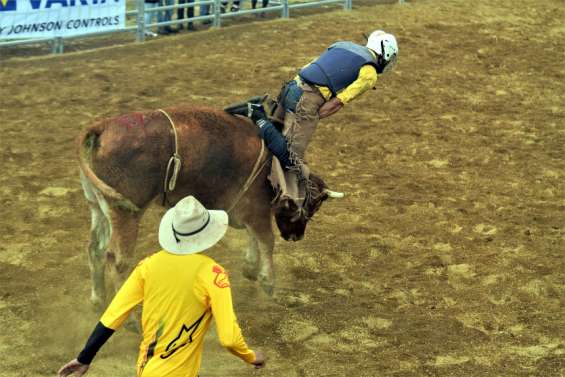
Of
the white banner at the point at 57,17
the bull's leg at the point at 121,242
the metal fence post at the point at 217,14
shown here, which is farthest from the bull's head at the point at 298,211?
the metal fence post at the point at 217,14

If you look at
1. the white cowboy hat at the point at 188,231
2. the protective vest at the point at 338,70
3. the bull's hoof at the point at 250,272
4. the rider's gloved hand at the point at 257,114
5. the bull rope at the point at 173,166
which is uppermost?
the protective vest at the point at 338,70

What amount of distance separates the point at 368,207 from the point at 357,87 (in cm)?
243

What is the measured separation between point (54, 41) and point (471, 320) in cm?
868

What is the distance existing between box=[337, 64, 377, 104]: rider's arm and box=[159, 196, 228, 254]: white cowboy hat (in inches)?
121

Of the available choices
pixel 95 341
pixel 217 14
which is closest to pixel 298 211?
pixel 95 341

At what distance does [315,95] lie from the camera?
7.78 m

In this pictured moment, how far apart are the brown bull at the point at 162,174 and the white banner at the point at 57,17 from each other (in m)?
6.80

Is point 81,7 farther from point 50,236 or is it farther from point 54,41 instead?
point 50,236

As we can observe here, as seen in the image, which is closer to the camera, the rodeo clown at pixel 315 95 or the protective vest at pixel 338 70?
the rodeo clown at pixel 315 95

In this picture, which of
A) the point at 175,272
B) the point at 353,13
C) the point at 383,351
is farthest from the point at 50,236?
the point at 353,13

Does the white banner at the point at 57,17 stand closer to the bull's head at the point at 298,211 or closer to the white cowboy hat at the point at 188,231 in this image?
the bull's head at the point at 298,211

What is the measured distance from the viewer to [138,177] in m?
7.02

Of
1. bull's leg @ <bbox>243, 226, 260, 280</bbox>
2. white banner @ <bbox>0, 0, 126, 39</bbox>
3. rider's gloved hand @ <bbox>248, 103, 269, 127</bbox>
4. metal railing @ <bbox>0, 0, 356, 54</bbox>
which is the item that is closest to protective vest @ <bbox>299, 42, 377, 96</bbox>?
rider's gloved hand @ <bbox>248, 103, 269, 127</bbox>

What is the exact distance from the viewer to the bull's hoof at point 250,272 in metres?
8.23
